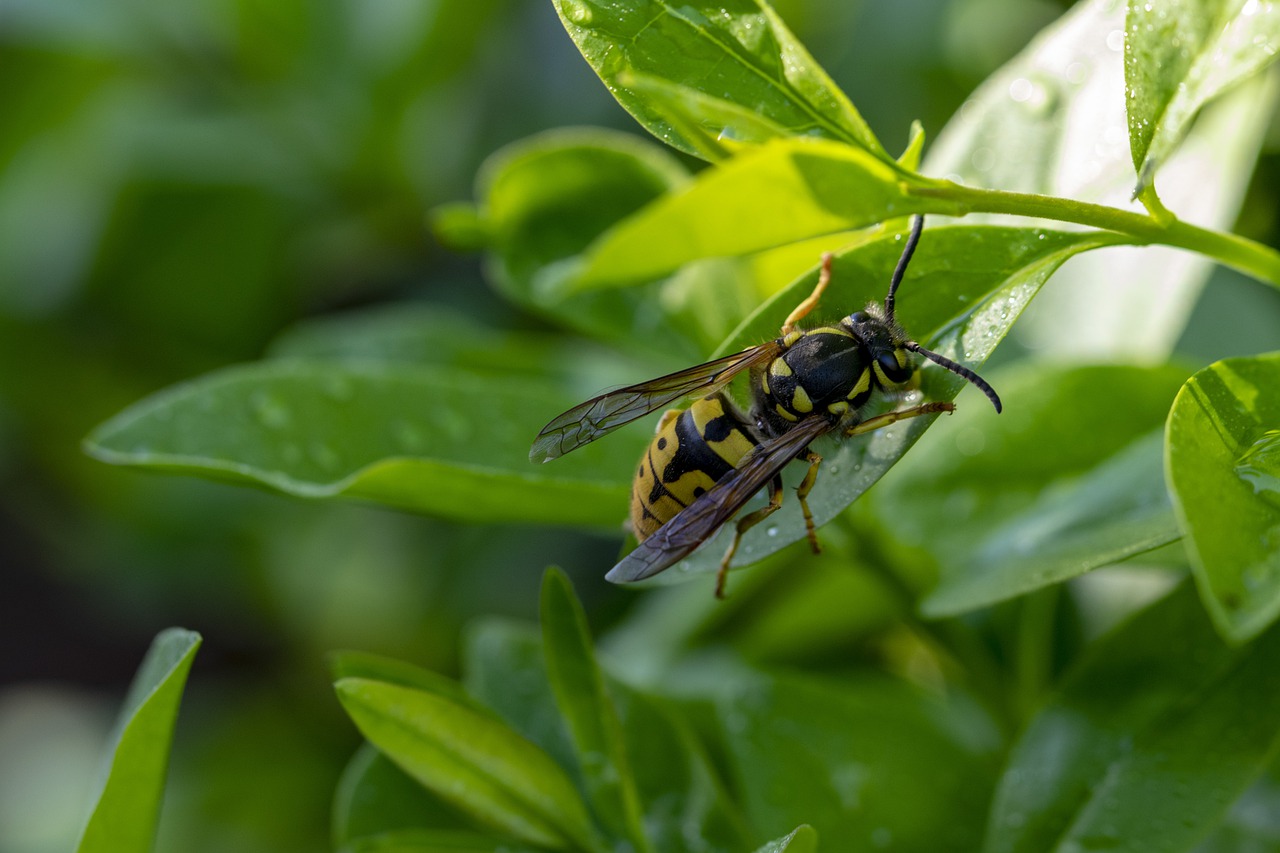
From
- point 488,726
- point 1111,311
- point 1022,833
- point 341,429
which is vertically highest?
point 341,429

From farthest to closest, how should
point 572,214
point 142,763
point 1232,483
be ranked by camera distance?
point 572,214
point 142,763
point 1232,483

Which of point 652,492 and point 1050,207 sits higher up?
point 1050,207

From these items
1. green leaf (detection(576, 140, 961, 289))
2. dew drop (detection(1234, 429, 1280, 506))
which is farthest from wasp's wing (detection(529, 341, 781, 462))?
dew drop (detection(1234, 429, 1280, 506))

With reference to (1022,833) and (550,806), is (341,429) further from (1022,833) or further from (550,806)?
(1022,833)

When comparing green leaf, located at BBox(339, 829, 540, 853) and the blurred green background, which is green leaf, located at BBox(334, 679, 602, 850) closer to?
green leaf, located at BBox(339, 829, 540, 853)

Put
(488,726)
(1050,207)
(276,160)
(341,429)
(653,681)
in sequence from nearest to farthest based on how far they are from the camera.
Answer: (1050,207) < (488,726) < (341,429) < (653,681) < (276,160)

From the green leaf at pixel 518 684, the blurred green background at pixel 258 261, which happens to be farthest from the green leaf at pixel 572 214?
the blurred green background at pixel 258 261

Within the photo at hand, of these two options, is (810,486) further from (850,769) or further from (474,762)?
(474,762)

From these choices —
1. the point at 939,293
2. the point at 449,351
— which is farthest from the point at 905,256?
the point at 449,351

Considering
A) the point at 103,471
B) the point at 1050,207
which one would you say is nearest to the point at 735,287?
the point at 1050,207
